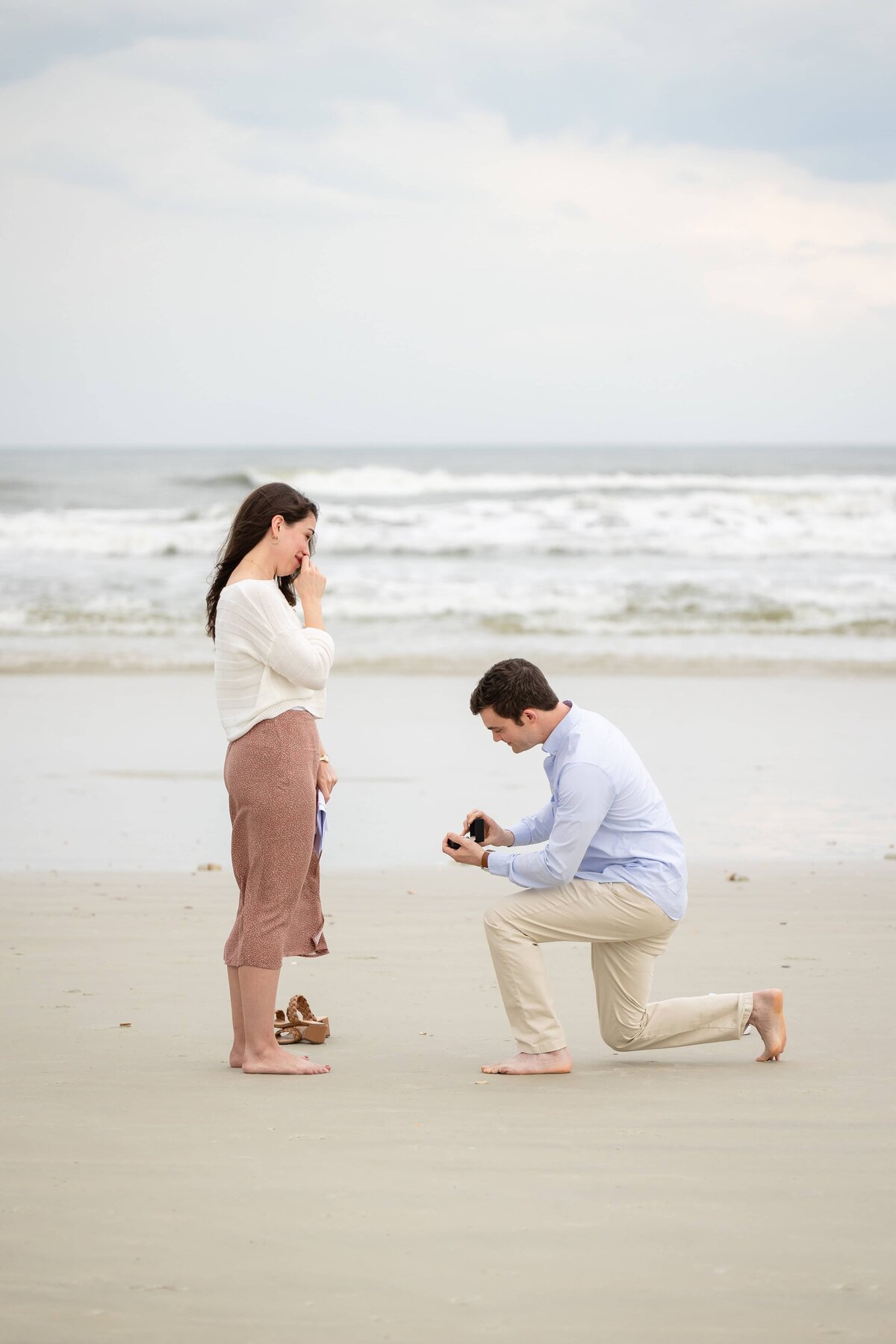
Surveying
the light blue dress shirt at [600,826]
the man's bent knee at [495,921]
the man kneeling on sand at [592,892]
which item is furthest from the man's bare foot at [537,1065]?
the light blue dress shirt at [600,826]

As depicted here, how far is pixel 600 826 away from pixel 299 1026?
1.09 meters

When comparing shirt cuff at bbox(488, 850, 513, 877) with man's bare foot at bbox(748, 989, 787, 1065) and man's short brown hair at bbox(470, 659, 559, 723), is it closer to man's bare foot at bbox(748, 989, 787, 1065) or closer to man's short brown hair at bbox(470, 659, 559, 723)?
man's short brown hair at bbox(470, 659, 559, 723)

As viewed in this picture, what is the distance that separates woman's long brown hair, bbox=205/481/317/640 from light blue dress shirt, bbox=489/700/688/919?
891mm

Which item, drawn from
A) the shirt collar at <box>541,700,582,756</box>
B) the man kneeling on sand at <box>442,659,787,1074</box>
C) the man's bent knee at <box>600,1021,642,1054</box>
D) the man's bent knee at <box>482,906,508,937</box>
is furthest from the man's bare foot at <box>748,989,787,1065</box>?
the shirt collar at <box>541,700,582,756</box>

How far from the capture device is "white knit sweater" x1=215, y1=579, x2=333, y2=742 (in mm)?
3604

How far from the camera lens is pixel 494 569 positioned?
23.5 m

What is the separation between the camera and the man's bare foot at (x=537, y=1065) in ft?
12.4

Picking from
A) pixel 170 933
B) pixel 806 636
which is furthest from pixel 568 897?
pixel 806 636

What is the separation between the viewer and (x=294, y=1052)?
13.3ft

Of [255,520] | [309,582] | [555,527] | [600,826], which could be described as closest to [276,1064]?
[600,826]

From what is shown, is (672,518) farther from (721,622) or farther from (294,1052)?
(294,1052)

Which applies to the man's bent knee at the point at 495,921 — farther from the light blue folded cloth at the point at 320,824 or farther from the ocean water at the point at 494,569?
the ocean water at the point at 494,569

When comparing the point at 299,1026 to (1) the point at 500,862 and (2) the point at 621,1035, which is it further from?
(2) the point at 621,1035

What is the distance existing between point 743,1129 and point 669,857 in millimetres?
806
